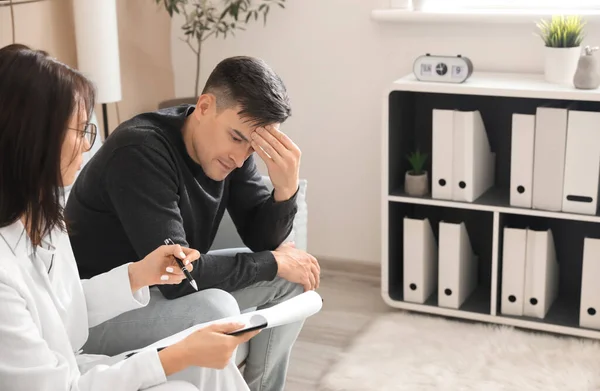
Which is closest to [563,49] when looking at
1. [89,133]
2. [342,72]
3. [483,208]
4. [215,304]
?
[483,208]

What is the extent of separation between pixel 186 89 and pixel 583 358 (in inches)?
65.3

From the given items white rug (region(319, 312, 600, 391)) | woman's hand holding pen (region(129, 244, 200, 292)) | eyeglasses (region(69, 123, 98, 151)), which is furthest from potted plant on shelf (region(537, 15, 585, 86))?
eyeglasses (region(69, 123, 98, 151))

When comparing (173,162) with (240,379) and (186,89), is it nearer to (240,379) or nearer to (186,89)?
(240,379)

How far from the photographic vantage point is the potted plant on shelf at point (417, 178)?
2566 mm

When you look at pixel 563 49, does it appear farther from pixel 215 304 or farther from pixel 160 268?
pixel 160 268

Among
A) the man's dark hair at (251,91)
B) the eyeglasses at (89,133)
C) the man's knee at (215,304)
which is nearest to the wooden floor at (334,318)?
the man's knee at (215,304)

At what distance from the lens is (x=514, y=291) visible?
8.16 ft

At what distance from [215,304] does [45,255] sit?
1.40 ft

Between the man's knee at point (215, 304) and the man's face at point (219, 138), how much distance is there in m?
0.27

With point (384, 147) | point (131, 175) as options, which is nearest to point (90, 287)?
point (131, 175)

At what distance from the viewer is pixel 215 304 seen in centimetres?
164

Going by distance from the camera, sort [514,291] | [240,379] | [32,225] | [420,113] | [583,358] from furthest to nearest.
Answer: [420,113]
[514,291]
[583,358]
[240,379]
[32,225]

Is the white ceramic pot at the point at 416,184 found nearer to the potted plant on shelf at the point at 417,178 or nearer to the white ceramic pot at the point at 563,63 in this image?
the potted plant on shelf at the point at 417,178

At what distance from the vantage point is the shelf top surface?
2.27 metres
